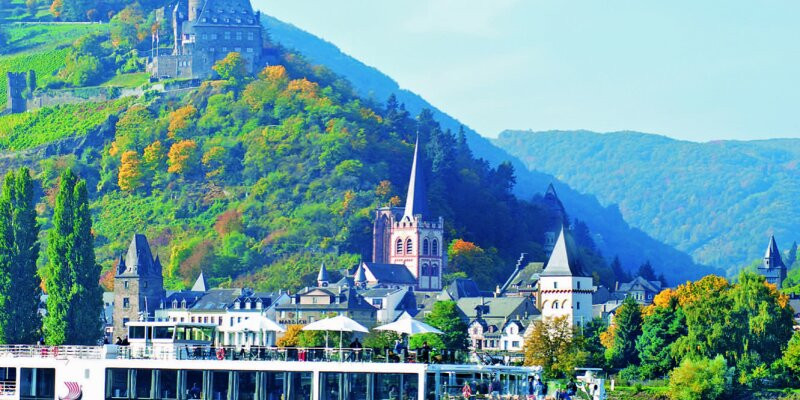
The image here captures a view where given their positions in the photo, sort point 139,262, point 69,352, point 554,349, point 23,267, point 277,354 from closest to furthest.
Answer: point 277,354, point 69,352, point 554,349, point 23,267, point 139,262

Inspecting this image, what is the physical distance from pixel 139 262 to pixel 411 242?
29103mm

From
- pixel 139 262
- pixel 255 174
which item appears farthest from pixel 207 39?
pixel 139 262

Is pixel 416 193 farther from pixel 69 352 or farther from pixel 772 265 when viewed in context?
pixel 69 352

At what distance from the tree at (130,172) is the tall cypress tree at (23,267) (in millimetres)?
61702

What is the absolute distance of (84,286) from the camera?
8806 cm

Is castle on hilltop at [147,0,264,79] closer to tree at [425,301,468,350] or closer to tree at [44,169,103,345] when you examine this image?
tree at [425,301,468,350]

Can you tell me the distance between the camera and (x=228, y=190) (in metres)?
152

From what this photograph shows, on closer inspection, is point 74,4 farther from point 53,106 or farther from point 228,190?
point 228,190

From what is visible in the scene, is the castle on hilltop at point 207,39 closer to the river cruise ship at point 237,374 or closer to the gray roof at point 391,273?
the gray roof at point 391,273

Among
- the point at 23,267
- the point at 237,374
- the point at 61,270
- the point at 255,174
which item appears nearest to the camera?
the point at 237,374

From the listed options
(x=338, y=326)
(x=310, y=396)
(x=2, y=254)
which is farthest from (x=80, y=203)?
(x=310, y=396)

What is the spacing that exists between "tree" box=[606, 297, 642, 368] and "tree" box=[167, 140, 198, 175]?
226ft

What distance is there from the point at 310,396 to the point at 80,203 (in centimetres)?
4508

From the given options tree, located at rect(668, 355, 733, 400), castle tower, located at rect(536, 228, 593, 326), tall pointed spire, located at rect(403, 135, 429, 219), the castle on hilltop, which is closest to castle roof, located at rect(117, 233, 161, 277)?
tall pointed spire, located at rect(403, 135, 429, 219)
